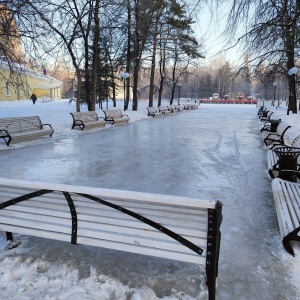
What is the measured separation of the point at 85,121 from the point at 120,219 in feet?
39.6

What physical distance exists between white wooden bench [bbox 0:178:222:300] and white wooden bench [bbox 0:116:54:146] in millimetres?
7373

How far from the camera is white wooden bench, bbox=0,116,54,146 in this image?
9578 millimetres

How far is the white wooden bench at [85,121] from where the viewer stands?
13.4 metres

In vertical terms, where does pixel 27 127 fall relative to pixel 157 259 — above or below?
above

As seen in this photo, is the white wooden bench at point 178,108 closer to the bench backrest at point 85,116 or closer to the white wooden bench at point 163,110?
the white wooden bench at point 163,110

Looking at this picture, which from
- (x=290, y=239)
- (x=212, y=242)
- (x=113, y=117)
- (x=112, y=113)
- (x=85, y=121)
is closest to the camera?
(x=212, y=242)

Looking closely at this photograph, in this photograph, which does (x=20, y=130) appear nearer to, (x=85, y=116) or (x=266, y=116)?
(x=85, y=116)

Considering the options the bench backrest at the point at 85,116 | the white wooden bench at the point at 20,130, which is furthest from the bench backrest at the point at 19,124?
the bench backrest at the point at 85,116

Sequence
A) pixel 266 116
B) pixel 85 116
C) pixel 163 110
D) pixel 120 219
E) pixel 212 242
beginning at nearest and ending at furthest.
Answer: pixel 212 242, pixel 120 219, pixel 85 116, pixel 266 116, pixel 163 110

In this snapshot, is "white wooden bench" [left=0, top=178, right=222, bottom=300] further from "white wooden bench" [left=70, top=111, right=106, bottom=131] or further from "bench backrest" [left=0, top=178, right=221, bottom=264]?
"white wooden bench" [left=70, top=111, right=106, bottom=131]

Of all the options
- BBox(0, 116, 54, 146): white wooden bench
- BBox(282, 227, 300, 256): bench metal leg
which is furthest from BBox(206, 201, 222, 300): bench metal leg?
BBox(0, 116, 54, 146): white wooden bench

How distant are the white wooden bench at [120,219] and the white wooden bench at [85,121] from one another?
10735mm

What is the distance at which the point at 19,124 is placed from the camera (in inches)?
407

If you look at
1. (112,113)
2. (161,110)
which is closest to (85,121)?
(112,113)
